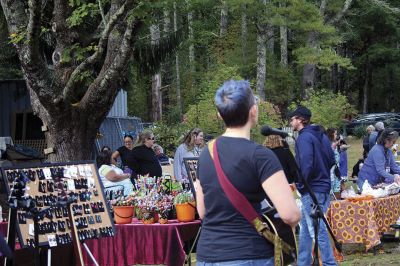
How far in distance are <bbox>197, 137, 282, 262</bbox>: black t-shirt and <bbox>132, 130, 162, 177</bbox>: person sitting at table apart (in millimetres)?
6217

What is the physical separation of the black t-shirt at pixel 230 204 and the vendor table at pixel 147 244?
3636 millimetres

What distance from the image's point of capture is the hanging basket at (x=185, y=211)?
709cm

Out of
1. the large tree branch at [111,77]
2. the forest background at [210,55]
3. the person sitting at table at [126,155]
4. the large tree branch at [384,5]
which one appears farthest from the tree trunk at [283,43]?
the large tree branch at [111,77]

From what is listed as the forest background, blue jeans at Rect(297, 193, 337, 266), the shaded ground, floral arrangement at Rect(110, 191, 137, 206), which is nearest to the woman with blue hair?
blue jeans at Rect(297, 193, 337, 266)

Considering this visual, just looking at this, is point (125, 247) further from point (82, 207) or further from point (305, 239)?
point (305, 239)

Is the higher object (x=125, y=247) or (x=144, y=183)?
(x=144, y=183)

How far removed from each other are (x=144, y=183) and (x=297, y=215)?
426 cm

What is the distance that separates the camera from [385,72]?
4916cm

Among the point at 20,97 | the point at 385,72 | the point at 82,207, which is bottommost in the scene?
the point at 82,207

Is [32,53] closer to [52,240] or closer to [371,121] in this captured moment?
[52,240]

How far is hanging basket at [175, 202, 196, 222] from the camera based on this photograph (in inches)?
279

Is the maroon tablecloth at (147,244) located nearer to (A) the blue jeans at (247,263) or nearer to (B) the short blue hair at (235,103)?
(A) the blue jeans at (247,263)

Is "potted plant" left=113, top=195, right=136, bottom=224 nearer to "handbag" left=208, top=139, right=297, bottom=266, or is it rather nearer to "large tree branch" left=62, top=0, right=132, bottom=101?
"large tree branch" left=62, top=0, right=132, bottom=101

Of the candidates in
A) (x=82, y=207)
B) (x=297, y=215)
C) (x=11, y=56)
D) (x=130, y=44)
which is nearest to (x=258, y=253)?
(x=297, y=215)
